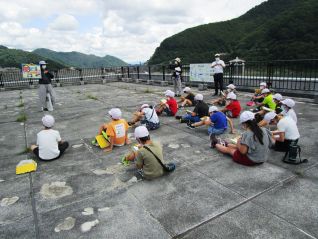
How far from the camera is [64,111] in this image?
1065 cm

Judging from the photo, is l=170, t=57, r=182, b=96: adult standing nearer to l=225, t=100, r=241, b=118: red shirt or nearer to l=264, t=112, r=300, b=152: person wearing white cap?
l=225, t=100, r=241, b=118: red shirt

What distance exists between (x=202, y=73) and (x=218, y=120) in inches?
375

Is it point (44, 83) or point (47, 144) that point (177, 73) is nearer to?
point (44, 83)

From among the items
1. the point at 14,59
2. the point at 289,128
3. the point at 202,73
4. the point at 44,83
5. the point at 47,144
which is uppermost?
the point at 14,59

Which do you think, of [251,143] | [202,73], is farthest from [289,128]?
[202,73]

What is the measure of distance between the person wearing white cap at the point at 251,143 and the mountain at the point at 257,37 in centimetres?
4236

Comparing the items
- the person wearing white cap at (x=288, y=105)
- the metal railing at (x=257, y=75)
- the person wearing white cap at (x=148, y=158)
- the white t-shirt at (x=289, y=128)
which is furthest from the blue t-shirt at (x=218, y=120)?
the metal railing at (x=257, y=75)

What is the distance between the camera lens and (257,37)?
79000 mm

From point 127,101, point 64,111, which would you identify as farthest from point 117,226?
point 127,101

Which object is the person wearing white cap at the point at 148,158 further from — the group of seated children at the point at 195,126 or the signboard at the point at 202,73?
the signboard at the point at 202,73

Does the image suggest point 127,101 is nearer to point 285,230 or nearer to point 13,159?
point 13,159

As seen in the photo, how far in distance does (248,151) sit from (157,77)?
1753 cm

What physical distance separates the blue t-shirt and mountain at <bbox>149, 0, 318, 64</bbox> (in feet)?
134

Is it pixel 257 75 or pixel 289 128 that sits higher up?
pixel 257 75
